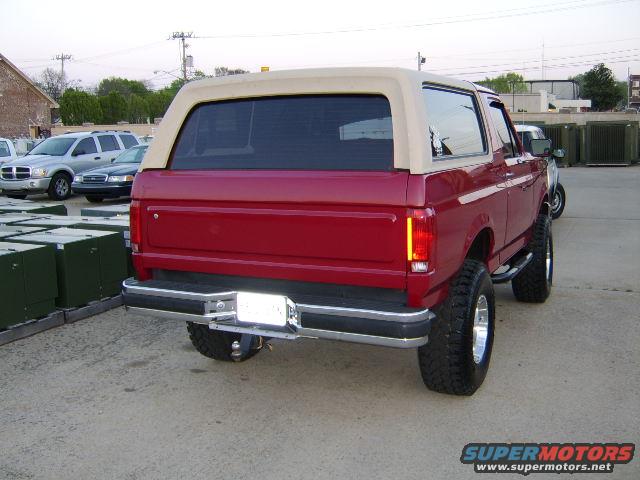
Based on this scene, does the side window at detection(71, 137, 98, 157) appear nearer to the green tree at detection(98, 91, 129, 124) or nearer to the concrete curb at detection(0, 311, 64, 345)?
the concrete curb at detection(0, 311, 64, 345)

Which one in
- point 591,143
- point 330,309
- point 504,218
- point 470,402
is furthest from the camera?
point 591,143

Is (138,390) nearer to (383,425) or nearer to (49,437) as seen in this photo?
(49,437)

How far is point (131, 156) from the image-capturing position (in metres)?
17.8

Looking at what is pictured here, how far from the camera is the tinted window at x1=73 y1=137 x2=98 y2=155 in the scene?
1827 centimetres

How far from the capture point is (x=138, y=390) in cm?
443

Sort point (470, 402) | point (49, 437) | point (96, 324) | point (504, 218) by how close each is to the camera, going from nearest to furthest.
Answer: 1. point (49, 437)
2. point (470, 402)
3. point (504, 218)
4. point (96, 324)

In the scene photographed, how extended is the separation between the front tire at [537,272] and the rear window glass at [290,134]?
9.69 ft

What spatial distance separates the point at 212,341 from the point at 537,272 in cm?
311

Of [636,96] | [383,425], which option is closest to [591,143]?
[383,425]

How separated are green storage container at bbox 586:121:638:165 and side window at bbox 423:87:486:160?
74.1 ft

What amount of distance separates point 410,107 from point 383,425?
1800mm

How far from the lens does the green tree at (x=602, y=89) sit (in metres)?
98.9

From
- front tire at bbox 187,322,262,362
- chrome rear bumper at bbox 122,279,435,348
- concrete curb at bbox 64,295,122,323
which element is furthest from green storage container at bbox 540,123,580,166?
chrome rear bumper at bbox 122,279,435,348

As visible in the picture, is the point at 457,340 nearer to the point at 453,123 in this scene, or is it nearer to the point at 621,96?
the point at 453,123
